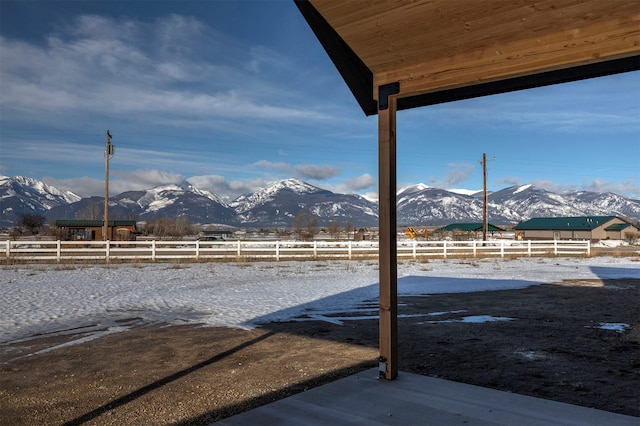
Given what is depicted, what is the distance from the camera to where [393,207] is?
468cm

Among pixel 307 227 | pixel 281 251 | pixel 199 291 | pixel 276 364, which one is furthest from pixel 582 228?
pixel 276 364

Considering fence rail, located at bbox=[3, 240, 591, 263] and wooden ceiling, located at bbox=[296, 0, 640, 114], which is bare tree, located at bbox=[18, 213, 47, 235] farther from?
wooden ceiling, located at bbox=[296, 0, 640, 114]

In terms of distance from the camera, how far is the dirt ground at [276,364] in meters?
4.12

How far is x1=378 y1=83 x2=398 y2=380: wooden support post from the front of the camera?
4543mm

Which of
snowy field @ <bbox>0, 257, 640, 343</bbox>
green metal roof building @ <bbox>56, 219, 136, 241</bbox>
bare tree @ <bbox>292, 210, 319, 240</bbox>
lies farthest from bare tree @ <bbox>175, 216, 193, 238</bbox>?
snowy field @ <bbox>0, 257, 640, 343</bbox>

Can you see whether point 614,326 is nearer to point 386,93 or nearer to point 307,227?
point 386,93

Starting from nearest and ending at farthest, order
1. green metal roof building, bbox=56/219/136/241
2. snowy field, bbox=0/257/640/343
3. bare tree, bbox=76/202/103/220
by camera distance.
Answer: snowy field, bbox=0/257/640/343 → green metal roof building, bbox=56/219/136/241 → bare tree, bbox=76/202/103/220

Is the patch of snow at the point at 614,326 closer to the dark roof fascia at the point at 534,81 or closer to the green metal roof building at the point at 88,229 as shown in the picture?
the dark roof fascia at the point at 534,81

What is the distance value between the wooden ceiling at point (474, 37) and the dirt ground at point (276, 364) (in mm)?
2973

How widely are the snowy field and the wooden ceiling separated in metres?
5.10

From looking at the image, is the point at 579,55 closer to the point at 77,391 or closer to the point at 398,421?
the point at 398,421

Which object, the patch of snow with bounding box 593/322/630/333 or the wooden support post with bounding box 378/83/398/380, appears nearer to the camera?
the wooden support post with bounding box 378/83/398/380

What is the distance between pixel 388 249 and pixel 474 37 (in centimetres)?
210

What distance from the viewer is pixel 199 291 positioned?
12.4 meters
